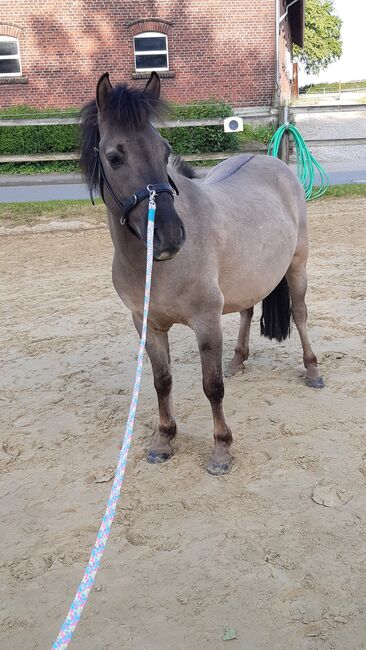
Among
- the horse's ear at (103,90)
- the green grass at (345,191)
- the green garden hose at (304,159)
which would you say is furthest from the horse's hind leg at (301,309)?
the green grass at (345,191)

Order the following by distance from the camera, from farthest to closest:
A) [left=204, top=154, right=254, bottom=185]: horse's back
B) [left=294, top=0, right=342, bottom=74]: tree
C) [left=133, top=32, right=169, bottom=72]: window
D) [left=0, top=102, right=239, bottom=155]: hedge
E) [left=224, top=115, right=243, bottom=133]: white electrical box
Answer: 1. [left=294, top=0, right=342, bottom=74]: tree
2. [left=133, top=32, right=169, bottom=72]: window
3. [left=0, top=102, right=239, bottom=155]: hedge
4. [left=224, top=115, right=243, bottom=133]: white electrical box
5. [left=204, top=154, right=254, bottom=185]: horse's back

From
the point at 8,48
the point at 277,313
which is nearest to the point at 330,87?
the point at 8,48

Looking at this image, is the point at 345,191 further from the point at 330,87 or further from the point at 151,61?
the point at 330,87

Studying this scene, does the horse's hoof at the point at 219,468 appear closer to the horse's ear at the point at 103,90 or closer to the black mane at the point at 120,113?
the black mane at the point at 120,113

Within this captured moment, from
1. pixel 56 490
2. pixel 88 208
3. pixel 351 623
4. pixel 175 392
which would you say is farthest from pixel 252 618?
pixel 88 208

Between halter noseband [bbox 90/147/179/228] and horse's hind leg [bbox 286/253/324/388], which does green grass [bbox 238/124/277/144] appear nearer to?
horse's hind leg [bbox 286/253/324/388]

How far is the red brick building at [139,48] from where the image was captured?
17.8 metres

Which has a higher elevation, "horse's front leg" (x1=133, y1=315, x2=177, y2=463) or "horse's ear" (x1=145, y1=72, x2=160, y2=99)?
"horse's ear" (x1=145, y1=72, x2=160, y2=99)

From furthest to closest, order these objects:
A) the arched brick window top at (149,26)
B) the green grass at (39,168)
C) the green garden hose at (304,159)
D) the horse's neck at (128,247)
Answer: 1. the arched brick window top at (149,26)
2. the green grass at (39,168)
3. the green garden hose at (304,159)
4. the horse's neck at (128,247)

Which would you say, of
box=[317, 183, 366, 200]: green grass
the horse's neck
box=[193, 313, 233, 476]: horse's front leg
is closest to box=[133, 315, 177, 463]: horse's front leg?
box=[193, 313, 233, 476]: horse's front leg

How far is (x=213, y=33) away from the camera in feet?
59.8

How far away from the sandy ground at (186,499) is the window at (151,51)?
15370mm

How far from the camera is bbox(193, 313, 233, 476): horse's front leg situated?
10.0ft

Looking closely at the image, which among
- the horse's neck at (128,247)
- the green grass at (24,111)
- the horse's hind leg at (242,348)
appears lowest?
the horse's hind leg at (242,348)
